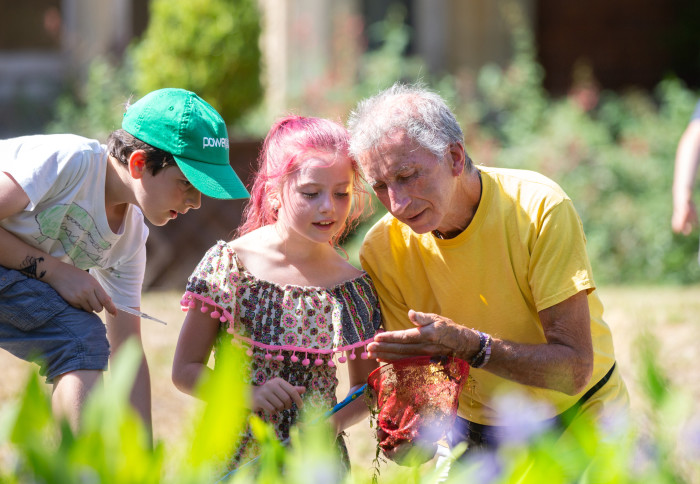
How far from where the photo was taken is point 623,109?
352 inches

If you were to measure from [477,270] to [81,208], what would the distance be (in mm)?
1162

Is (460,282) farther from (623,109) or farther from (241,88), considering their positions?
(623,109)

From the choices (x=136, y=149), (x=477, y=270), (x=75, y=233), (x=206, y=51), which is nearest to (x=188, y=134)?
(x=136, y=149)

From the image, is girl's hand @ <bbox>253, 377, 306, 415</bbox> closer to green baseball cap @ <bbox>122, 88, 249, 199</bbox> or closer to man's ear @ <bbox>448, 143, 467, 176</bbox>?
green baseball cap @ <bbox>122, 88, 249, 199</bbox>

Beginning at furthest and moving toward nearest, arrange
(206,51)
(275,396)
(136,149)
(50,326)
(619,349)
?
(206,51) → (619,349) → (136,149) → (50,326) → (275,396)

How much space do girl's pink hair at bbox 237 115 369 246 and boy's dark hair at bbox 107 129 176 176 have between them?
27cm

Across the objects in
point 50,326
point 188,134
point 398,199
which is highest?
point 188,134

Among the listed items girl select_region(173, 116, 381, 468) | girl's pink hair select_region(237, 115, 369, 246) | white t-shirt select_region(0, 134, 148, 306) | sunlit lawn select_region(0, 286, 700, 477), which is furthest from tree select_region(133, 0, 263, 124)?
girl select_region(173, 116, 381, 468)

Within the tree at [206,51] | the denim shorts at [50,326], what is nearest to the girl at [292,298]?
the denim shorts at [50,326]

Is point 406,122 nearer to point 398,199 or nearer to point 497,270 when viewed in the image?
point 398,199

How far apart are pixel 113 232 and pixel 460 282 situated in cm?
104

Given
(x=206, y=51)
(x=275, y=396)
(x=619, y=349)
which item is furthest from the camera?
(x=206, y=51)

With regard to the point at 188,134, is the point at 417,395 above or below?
below

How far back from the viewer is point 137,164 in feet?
8.34
